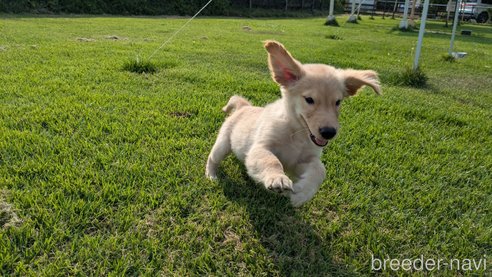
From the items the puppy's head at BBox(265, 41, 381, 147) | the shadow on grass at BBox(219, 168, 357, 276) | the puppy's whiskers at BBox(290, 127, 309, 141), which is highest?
the puppy's head at BBox(265, 41, 381, 147)

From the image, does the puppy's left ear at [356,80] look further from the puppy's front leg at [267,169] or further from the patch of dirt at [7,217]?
the patch of dirt at [7,217]

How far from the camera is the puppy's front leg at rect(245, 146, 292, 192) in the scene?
201cm

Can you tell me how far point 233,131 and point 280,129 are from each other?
505 mm

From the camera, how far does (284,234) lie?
2.32 metres

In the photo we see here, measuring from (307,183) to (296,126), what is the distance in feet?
1.67

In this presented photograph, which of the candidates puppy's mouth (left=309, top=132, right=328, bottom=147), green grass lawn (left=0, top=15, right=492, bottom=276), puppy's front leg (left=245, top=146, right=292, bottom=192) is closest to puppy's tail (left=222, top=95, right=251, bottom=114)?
green grass lawn (left=0, top=15, right=492, bottom=276)

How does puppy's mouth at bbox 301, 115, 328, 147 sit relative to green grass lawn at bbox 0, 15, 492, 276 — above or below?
above

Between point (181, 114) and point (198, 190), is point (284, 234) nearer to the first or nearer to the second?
point (198, 190)

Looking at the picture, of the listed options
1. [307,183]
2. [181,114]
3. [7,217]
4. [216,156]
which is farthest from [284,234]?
[181,114]

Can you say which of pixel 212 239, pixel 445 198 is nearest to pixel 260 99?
pixel 445 198

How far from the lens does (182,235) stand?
2.23 metres

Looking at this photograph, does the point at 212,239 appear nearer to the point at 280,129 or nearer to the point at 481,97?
the point at 280,129

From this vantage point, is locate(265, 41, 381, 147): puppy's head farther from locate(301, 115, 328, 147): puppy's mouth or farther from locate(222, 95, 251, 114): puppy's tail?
locate(222, 95, 251, 114): puppy's tail

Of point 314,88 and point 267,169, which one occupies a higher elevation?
point 314,88
